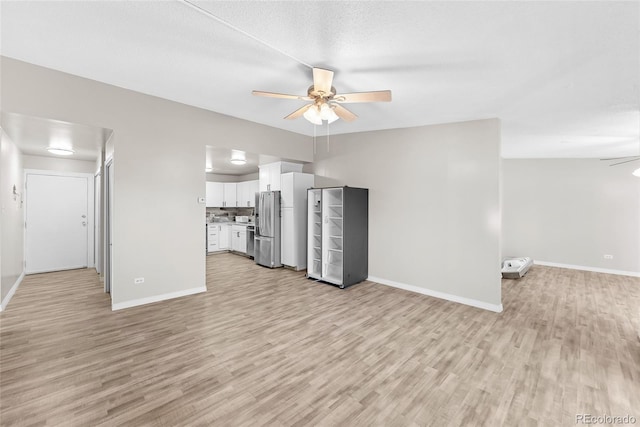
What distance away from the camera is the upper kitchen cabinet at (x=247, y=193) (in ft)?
26.1

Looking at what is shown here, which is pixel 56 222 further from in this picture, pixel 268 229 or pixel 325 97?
pixel 325 97

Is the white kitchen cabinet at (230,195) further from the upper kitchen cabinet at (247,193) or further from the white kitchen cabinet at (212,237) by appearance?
the white kitchen cabinet at (212,237)

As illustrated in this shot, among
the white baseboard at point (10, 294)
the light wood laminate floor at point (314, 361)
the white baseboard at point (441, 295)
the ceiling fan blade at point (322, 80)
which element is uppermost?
the ceiling fan blade at point (322, 80)

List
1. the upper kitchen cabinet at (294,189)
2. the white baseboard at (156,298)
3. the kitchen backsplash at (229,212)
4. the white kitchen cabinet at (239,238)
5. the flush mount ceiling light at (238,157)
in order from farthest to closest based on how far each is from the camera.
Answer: the kitchen backsplash at (229,212), the white kitchen cabinet at (239,238), the upper kitchen cabinet at (294,189), the flush mount ceiling light at (238,157), the white baseboard at (156,298)

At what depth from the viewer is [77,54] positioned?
2.63 meters

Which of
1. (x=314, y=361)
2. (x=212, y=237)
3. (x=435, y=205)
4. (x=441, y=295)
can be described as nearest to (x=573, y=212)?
(x=435, y=205)

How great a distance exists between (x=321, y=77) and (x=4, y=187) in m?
4.74

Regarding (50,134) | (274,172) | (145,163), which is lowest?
(145,163)

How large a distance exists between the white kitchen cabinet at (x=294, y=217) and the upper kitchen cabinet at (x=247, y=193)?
7.58 ft

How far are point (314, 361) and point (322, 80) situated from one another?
2645 millimetres

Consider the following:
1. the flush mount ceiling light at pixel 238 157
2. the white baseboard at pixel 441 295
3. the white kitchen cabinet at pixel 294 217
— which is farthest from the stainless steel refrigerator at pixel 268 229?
the white baseboard at pixel 441 295

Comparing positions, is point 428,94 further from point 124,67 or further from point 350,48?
point 124,67

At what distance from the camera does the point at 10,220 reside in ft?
13.0

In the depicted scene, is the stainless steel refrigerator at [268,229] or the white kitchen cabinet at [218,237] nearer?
the stainless steel refrigerator at [268,229]
